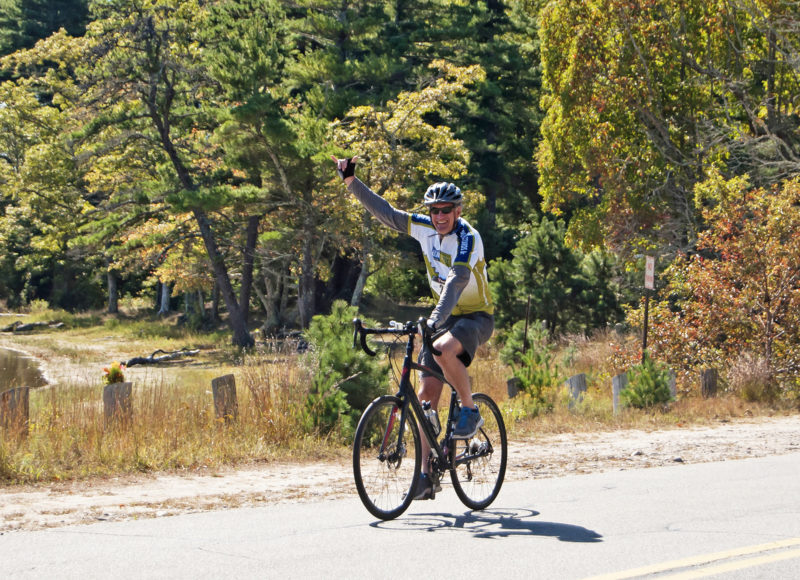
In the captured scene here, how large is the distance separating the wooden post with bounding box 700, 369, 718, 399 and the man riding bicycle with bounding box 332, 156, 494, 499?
34.9ft

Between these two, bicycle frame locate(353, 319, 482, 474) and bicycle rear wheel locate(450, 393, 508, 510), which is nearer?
bicycle frame locate(353, 319, 482, 474)

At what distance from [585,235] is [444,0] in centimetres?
1848

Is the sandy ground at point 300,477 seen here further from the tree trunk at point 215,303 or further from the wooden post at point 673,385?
the tree trunk at point 215,303

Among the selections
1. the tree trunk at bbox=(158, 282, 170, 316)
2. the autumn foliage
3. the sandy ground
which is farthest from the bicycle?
the tree trunk at bbox=(158, 282, 170, 316)

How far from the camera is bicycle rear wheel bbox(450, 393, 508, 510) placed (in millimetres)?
7164

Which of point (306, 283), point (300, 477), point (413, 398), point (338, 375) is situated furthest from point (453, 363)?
point (306, 283)

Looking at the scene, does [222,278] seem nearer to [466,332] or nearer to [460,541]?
[466,332]

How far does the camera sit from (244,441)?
1054 centimetres

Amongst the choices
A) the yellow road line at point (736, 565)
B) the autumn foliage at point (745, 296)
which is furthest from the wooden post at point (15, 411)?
the autumn foliage at point (745, 296)

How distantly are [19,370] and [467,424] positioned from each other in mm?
28622

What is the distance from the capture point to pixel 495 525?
6.70 m

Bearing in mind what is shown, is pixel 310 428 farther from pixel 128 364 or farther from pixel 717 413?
pixel 128 364

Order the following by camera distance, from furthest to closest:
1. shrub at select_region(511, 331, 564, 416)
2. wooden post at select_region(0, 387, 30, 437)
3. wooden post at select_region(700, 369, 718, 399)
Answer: wooden post at select_region(700, 369, 718, 399)
shrub at select_region(511, 331, 564, 416)
wooden post at select_region(0, 387, 30, 437)

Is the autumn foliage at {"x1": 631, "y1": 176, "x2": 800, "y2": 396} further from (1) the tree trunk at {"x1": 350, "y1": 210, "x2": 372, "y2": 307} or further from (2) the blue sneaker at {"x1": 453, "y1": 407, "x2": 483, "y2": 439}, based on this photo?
(1) the tree trunk at {"x1": 350, "y1": 210, "x2": 372, "y2": 307}
